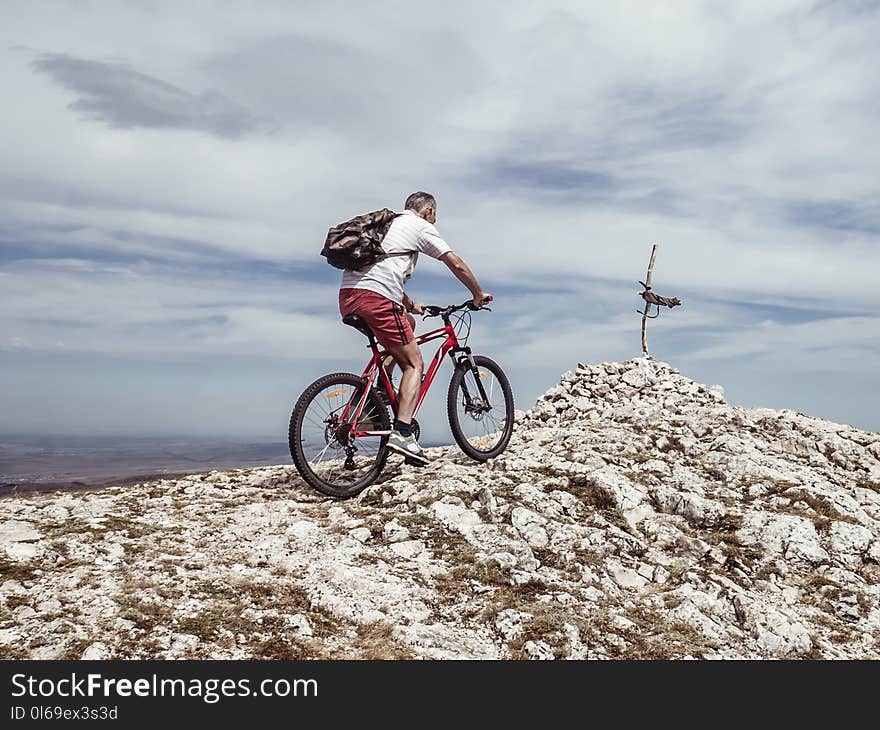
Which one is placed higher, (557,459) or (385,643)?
(557,459)

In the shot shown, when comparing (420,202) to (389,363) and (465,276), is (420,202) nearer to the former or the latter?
(465,276)

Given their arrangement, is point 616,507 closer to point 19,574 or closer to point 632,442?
point 632,442

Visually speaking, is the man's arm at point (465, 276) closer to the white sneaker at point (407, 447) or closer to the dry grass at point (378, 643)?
the white sneaker at point (407, 447)

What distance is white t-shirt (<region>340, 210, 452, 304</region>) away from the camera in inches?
361

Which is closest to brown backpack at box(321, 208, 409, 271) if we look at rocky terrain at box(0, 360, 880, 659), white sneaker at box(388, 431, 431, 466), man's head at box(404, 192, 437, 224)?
man's head at box(404, 192, 437, 224)

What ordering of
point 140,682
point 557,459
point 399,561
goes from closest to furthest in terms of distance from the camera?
1. point 140,682
2. point 399,561
3. point 557,459

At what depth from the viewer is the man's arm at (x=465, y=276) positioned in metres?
9.63

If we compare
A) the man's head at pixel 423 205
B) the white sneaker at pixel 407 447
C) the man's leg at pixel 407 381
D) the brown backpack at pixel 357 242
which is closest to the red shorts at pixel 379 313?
the man's leg at pixel 407 381

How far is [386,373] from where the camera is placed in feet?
32.0

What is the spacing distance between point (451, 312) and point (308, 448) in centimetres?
320

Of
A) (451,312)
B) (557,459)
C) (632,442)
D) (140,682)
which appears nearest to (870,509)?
(632,442)

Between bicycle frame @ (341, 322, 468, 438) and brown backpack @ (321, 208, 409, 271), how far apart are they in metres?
1.30

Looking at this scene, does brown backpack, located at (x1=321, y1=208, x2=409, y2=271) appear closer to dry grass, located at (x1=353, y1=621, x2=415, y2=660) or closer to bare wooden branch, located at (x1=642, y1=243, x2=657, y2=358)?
dry grass, located at (x1=353, y1=621, x2=415, y2=660)

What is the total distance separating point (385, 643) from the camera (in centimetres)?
564
